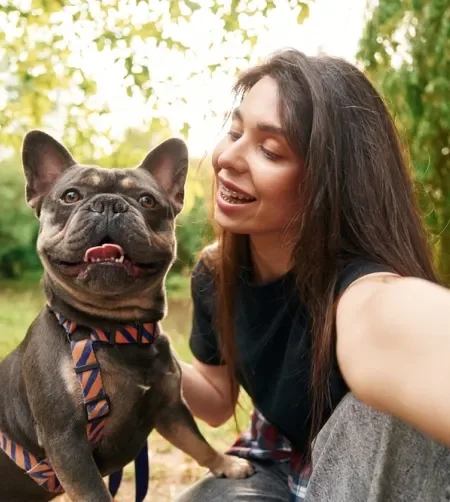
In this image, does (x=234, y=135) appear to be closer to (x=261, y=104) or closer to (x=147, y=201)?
(x=261, y=104)

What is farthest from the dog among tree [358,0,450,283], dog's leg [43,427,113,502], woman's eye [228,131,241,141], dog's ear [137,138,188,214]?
tree [358,0,450,283]

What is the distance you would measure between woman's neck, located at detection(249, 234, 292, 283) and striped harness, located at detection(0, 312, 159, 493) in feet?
1.46

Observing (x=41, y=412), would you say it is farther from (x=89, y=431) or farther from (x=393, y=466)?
(x=393, y=466)

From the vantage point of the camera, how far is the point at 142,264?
1.78m

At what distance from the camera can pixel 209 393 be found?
2420 mm

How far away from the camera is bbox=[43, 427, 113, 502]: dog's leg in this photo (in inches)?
62.7

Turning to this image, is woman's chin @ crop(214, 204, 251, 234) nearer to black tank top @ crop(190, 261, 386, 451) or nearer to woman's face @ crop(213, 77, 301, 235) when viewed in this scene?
woman's face @ crop(213, 77, 301, 235)

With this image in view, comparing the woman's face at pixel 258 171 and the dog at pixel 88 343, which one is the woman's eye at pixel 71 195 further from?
the woman's face at pixel 258 171

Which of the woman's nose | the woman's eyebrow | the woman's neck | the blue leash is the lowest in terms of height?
the blue leash

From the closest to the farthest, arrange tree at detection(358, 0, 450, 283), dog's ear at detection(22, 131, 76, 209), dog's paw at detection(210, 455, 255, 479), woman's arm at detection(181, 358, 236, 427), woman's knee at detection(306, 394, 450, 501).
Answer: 1. woman's knee at detection(306, 394, 450, 501)
2. dog's ear at detection(22, 131, 76, 209)
3. dog's paw at detection(210, 455, 255, 479)
4. woman's arm at detection(181, 358, 236, 427)
5. tree at detection(358, 0, 450, 283)

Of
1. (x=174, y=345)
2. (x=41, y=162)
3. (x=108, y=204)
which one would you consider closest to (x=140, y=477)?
(x=108, y=204)

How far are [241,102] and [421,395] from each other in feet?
3.58

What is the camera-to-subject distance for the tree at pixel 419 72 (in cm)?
322

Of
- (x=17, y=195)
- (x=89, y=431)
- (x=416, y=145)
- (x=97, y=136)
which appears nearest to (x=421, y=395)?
(x=89, y=431)
